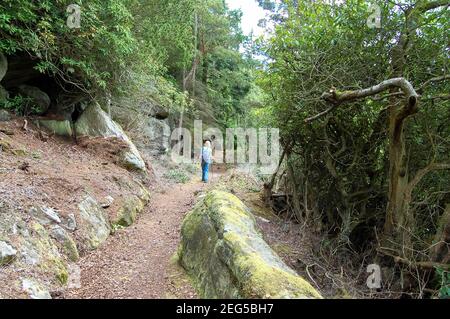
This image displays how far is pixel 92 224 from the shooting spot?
625 centimetres

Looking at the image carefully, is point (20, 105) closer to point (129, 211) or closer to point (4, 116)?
point (4, 116)

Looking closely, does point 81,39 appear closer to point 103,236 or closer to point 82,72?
point 82,72

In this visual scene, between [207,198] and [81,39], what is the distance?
5.86 metres

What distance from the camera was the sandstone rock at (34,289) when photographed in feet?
12.6

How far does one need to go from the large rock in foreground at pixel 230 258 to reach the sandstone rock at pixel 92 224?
1674 millimetres

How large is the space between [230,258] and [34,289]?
93.6 inches

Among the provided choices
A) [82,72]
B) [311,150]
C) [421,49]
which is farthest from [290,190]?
[82,72]

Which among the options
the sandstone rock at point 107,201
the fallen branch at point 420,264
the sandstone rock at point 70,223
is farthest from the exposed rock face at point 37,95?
the fallen branch at point 420,264

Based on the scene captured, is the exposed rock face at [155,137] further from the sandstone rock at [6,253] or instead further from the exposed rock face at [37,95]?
the sandstone rock at [6,253]

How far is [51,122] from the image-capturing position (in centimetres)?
979

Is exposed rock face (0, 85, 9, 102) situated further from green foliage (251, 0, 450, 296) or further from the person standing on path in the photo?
green foliage (251, 0, 450, 296)

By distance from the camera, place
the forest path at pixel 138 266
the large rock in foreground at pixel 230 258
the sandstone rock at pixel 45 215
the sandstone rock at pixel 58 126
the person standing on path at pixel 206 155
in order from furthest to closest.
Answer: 1. the person standing on path at pixel 206 155
2. the sandstone rock at pixel 58 126
3. the sandstone rock at pixel 45 215
4. the forest path at pixel 138 266
5. the large rock in foreground at pixel 230 258

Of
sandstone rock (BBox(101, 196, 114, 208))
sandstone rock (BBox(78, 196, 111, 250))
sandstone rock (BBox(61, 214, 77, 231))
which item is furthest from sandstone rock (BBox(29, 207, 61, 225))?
sandstone rock (BBox(101, 196, 114, 208))

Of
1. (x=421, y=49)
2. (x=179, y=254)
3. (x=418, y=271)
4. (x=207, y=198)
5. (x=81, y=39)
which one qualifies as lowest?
(x=418, y=271)
